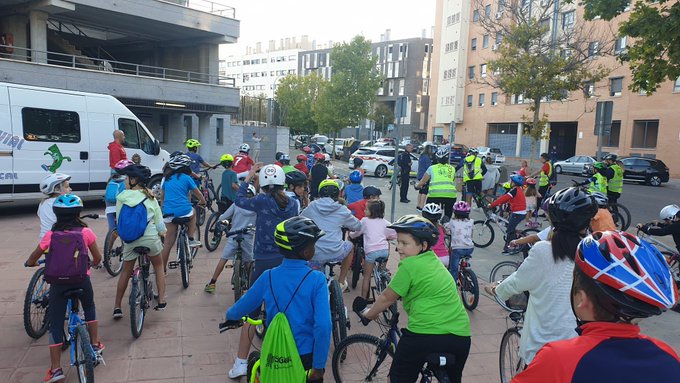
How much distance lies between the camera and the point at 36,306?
5.33 meters

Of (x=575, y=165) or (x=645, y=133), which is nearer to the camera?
(x=575, y=165)

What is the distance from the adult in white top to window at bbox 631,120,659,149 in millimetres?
36890

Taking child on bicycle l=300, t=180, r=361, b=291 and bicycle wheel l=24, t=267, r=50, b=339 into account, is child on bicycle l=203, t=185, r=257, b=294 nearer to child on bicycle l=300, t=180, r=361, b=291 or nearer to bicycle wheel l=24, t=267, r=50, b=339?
child on bicycle l=300, t=180, r=361, b=291

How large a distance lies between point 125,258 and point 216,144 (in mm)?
25261

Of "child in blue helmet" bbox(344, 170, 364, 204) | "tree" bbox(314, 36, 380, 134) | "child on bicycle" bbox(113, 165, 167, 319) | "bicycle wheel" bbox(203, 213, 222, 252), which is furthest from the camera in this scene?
"tree" bbox(314, 36, 380, 134)

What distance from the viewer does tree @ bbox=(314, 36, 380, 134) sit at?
44.7 meters

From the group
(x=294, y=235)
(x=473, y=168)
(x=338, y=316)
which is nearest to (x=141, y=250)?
(x=338, y=316)

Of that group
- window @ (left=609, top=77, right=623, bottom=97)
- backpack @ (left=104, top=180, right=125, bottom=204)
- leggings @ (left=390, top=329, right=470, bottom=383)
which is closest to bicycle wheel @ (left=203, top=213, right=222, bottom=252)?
backpack @ (left=104, top=180, right=125, bottom=204)

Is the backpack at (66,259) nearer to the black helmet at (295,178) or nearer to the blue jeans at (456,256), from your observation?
the black helmet at (295,178)

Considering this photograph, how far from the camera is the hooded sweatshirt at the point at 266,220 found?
497 cm

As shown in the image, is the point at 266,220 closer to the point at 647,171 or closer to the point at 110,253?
the point at 110,253

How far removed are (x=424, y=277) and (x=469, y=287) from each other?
3.72 meters

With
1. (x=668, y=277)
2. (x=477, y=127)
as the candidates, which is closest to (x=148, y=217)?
(x=668, y=277)

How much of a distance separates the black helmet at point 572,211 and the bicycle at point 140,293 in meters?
4.14
